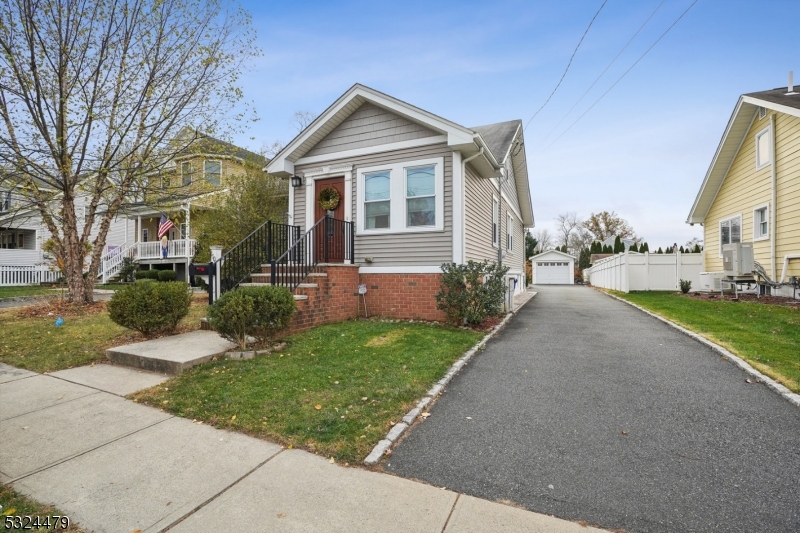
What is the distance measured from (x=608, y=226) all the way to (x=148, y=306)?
57.2m

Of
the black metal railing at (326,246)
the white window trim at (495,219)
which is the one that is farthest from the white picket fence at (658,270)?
the black metal railing at (326,246)

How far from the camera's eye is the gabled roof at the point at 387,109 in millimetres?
8125

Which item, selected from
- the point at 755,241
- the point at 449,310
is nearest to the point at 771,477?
the point at 449,310

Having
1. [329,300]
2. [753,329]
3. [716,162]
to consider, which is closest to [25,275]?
[329,300]

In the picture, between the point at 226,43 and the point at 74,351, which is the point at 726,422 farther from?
the point at 226,43

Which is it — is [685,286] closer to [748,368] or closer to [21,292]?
[748,368]

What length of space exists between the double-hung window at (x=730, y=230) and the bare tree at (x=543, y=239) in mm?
49441

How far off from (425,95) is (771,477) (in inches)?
596

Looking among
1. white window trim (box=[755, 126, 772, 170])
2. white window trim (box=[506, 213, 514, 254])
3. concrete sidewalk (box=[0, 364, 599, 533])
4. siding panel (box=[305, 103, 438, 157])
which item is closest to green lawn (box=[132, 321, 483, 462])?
concrete sidewalk (box=[0, 364, 599, 533])

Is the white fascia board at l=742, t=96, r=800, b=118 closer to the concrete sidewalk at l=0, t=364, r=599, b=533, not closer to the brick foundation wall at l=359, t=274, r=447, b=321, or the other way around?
the brick foundation wall at l=359, t=274, r=447, b=321

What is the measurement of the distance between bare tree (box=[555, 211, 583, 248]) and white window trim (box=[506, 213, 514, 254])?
48.0m

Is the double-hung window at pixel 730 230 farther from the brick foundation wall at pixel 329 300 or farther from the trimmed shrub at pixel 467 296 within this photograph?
the brick foundation wall at pixel 329 300

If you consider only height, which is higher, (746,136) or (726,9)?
(726,9)

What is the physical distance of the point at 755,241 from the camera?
13.0 meters
